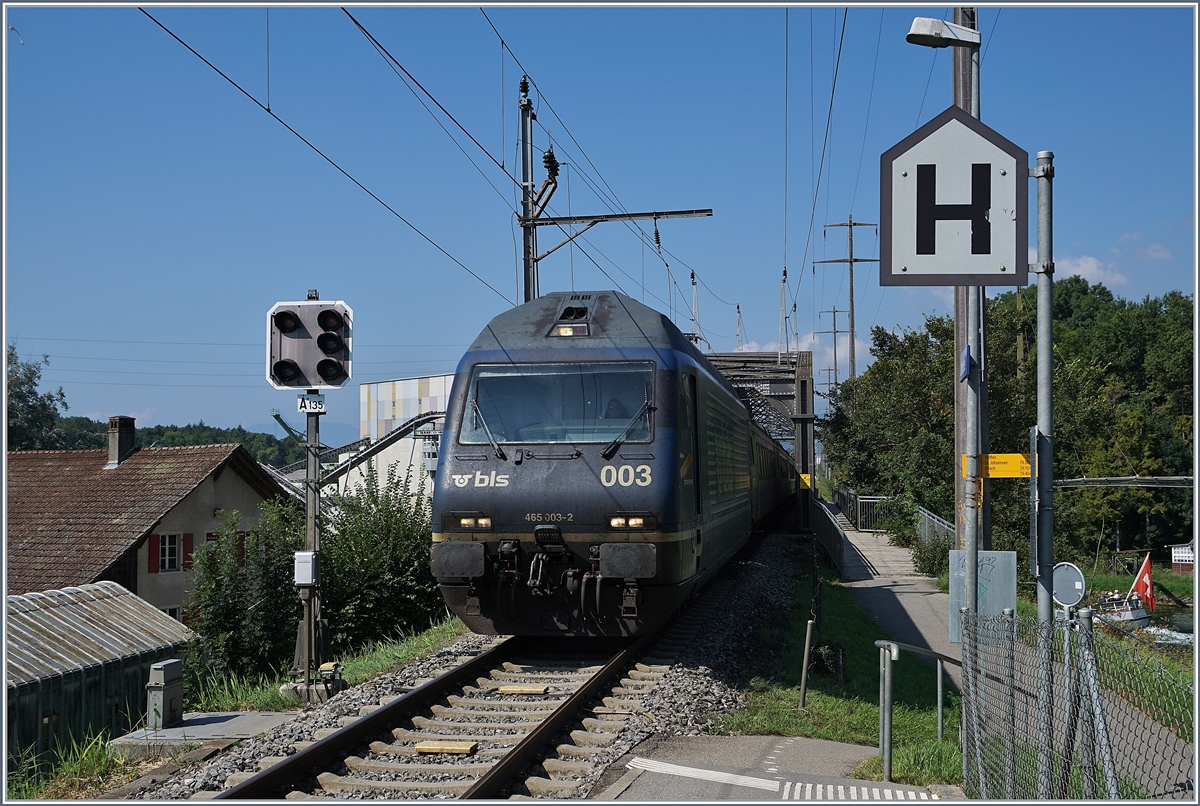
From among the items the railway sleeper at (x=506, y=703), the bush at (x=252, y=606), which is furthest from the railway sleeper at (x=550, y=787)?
the bush at (x=252, y=606)

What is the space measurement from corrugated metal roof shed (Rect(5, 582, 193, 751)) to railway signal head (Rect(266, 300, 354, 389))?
3362mm

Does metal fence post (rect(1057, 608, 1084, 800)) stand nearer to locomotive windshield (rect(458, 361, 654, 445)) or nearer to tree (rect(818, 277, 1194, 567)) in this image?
locomotive windshield (rect(458, 361, 654, 445))

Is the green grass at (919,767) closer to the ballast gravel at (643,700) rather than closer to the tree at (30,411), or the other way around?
the ballast gravel at (643,700)

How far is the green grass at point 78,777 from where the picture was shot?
7051 mm

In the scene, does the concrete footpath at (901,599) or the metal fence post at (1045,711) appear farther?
the concrete footpath at (901,599)

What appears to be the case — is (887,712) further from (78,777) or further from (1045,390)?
(78,777)

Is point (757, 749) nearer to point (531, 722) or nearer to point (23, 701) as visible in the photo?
point (531, 722)

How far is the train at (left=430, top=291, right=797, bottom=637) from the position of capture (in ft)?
32.3

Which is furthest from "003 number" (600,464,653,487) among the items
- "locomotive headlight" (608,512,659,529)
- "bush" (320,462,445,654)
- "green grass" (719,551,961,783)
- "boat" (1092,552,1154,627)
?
"bush" (320,462,445,654)

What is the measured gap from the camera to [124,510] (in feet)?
99.3

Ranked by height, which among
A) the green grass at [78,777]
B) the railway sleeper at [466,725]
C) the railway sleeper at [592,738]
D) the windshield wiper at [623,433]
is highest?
the windshield wiper at [623,433]

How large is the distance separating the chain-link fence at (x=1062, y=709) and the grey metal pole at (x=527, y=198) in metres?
13.8

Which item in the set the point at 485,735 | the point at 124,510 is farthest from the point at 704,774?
the point at 124,510

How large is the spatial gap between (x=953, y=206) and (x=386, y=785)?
4827 millimetres
